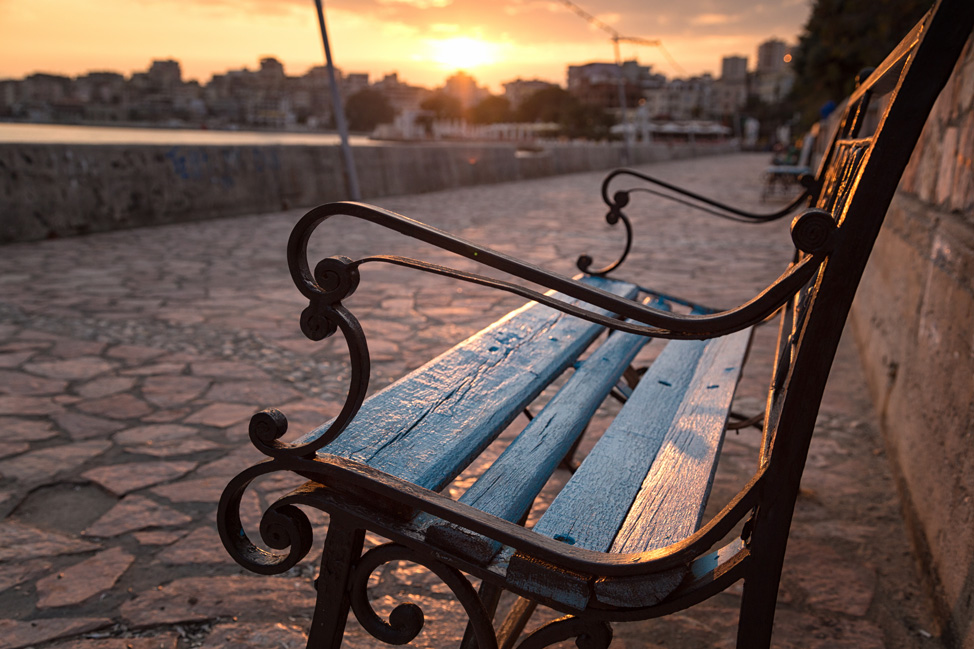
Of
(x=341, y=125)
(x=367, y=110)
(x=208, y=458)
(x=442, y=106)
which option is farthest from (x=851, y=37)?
(x=442, y=106)

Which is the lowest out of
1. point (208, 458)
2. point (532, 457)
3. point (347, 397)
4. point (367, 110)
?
point (208, 458)

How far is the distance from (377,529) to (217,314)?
3.48 m

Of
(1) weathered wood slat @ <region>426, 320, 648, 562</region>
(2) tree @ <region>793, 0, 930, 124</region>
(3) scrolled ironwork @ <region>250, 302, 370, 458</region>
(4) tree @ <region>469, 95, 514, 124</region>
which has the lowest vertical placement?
(1) weathered wood slat @ <region>426, 320, 648, 562</region>

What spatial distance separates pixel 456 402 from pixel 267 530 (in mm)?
444

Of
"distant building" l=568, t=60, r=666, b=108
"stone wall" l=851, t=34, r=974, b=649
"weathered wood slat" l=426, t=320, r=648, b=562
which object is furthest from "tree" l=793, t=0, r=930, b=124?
"distant building" l=568, t=60, r=666, b=108

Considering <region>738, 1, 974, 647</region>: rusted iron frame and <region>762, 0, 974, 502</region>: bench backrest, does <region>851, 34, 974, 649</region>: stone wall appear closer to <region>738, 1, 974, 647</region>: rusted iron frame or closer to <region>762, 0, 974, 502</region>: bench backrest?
<region>738, 1, 974, 647</region>: rusted iron frame

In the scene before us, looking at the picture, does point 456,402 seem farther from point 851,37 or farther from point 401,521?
point 851,37

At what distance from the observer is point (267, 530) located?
114cm

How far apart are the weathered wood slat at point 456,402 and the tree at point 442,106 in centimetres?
11046

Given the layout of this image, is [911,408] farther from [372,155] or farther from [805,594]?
[372,155]

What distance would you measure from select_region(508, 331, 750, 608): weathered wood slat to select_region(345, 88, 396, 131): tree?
95584 mm

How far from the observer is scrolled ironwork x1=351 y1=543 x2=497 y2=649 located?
1.04m

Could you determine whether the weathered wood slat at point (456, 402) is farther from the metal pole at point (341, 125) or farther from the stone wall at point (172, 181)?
the metal pole at point (341, 125)

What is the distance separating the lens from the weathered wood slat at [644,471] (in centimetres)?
108
